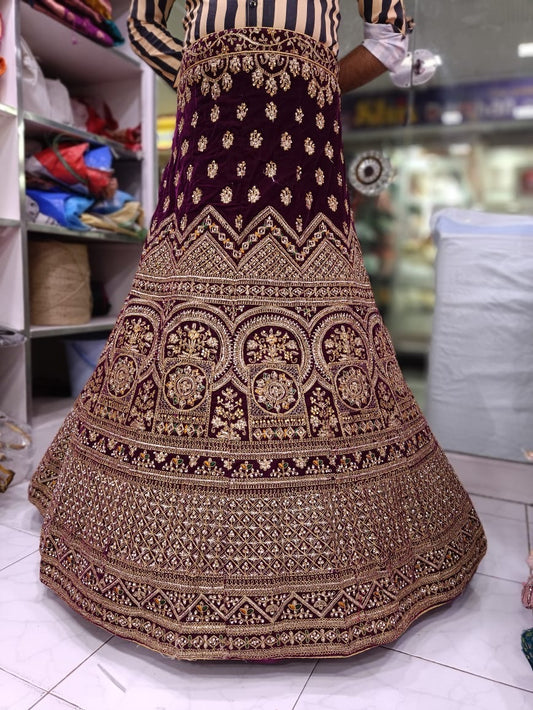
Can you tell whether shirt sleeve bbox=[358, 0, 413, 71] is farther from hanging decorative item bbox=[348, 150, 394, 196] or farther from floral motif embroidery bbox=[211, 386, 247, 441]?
hanging decorative item bbox=[348, 150, 394, 196]

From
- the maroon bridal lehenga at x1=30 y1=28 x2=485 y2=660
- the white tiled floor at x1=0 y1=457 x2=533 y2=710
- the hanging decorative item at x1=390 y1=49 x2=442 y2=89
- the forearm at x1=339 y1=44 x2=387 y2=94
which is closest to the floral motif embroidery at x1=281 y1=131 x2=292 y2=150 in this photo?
the maroon bridal lehenga at x1=30 y1=28 x2=485 y2=660

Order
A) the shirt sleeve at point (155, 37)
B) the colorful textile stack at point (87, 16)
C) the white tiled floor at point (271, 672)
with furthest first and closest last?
the colorful textile stack at point (87, 16) < the shirt sleeve at point (155, 37) < the white tiled floor at point (271, 672)

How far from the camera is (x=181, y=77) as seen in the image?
42.8 inches

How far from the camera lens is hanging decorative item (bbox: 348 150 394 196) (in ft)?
7.25

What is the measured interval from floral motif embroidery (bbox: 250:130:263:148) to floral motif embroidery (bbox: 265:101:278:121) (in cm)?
4

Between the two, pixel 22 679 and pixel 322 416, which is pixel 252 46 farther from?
pixel 22 679

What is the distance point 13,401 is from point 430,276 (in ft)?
5.21

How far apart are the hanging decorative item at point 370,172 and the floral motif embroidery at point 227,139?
4.36ft

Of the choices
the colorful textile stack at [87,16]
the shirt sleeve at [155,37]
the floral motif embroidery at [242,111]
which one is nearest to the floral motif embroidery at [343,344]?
the floral motif embroidery at [242,111]

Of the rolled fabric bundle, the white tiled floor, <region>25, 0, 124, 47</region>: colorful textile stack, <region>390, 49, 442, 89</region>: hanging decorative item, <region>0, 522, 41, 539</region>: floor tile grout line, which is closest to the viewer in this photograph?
the white tiled floor

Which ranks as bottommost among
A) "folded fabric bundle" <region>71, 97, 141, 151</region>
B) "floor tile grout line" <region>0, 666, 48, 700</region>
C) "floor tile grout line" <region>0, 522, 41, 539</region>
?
"floor tile grout line" <region>0, 522, 41, 539</region>

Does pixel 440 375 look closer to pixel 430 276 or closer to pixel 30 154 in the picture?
pixel 430 276

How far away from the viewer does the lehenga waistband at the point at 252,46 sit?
3.22 feet

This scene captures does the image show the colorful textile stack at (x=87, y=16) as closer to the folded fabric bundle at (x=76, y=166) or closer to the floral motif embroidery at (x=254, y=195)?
the folded fabric bundle at (x=76, y=166)
